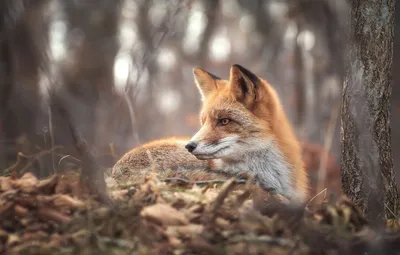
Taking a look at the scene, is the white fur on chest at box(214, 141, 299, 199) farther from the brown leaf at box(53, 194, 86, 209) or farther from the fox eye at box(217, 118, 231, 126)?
the brown leaf at box(53, 194, 86, 209)

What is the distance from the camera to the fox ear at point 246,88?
518 cm

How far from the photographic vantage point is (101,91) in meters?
23.5

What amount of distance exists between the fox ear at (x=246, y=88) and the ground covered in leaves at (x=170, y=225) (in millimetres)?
1959

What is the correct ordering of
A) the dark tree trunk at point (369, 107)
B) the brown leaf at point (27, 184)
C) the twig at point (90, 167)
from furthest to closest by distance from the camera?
the dark tree trunk at point (369, 107), the brown leaf at point (27, 184), the twig at point (90, 167)

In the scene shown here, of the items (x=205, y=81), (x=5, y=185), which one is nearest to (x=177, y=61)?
(x=205, y=81)

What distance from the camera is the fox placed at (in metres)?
4.87

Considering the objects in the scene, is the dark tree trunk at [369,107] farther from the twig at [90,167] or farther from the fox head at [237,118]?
the twig at [90,167]

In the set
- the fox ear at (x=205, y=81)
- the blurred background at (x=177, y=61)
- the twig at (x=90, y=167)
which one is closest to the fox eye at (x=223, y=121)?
the fox ear at (x=205, y=81)

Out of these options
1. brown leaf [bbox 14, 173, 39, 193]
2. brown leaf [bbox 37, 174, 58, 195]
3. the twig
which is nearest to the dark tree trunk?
the twig

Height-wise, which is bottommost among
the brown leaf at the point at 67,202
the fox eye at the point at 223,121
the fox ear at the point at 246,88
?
the brown leaf at the point at 67,202

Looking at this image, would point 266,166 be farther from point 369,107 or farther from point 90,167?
point 90,167

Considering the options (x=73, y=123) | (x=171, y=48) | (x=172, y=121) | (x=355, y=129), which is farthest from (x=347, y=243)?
(x=172, y=121)

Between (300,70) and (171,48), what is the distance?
38.4ft

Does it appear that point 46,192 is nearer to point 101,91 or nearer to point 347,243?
point 347,243
